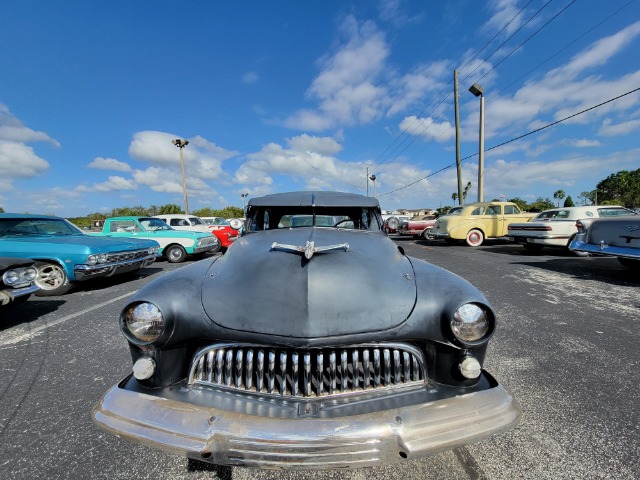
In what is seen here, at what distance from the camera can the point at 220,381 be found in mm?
1615

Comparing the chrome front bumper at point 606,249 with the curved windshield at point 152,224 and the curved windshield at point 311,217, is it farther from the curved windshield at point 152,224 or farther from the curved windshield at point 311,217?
the curved windshield at point 152,224

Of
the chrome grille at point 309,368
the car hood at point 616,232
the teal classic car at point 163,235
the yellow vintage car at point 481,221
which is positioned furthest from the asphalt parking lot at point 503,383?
the yellow vintage car at point 481,221

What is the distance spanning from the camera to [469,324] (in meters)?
1.67

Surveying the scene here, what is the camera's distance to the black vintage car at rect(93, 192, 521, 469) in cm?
130

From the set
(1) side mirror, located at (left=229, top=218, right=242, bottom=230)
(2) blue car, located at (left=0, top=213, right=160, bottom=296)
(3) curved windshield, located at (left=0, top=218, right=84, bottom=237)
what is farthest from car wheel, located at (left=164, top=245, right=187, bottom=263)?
(1) side mirror, located at (left=229, top=218, right=242, bottom=230)

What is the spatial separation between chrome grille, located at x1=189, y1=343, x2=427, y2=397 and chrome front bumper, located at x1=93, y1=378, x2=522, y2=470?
0.19 meters

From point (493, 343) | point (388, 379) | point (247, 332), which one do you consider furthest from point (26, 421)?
point (493, 343)

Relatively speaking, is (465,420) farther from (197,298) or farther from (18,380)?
(18,380)

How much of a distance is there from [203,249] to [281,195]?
8240 mm

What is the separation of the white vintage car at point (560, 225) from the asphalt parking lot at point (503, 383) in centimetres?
546

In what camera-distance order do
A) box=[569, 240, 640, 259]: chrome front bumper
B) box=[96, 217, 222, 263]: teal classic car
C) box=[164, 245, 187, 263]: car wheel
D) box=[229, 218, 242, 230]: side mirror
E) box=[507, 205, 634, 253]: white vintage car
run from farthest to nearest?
box=[164, 245, 187, 263]: car wheel, box=[96, 217, 222, 263]: teal classic car, box=[507, 205, 634, 253]: white vintage car, box=[569, 240, 640, 259]: chrome front bumper, box=[229, 218, 242, 230]: side mirror

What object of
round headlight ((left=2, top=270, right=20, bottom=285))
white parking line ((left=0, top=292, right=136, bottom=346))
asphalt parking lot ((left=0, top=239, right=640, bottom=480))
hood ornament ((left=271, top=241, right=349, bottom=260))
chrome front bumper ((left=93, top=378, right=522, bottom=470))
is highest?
hood ornament ((left=271, top=241, right=349, bottom=260))

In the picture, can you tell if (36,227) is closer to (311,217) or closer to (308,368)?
(311,217)

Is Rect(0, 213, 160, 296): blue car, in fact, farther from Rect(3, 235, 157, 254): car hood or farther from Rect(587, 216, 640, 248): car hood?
Rect(587, 216, 640, 248): car hood
